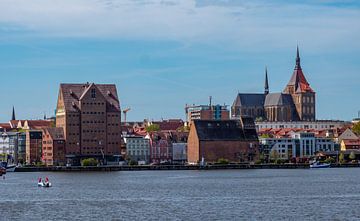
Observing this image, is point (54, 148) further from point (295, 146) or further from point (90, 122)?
point (295, 146)

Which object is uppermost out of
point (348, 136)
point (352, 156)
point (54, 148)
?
point (348, 136)

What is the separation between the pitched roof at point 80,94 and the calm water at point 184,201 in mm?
59514

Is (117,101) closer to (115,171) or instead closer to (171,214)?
(115,171)

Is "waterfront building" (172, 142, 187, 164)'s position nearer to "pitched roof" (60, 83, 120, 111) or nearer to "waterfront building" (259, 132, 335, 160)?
"waterfront building" (259, 132, 335, 160)

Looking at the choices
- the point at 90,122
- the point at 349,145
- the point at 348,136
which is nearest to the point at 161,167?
the point at 90,122

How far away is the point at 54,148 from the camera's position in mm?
152875

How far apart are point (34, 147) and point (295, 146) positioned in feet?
149

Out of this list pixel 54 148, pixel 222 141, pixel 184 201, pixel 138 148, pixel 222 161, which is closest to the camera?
pixel 184 201

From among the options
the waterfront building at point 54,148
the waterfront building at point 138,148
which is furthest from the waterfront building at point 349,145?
the waterfront building at point 54,148

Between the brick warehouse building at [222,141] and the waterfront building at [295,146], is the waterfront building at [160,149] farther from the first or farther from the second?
the waterfront building at [295,146]

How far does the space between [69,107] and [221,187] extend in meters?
70.2

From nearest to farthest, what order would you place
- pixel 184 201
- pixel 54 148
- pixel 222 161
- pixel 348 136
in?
pixel 184 201
pixel 222 161
pixel 54 148
pixel 348 136

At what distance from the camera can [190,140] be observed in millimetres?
157875

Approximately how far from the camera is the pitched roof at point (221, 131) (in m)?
155
